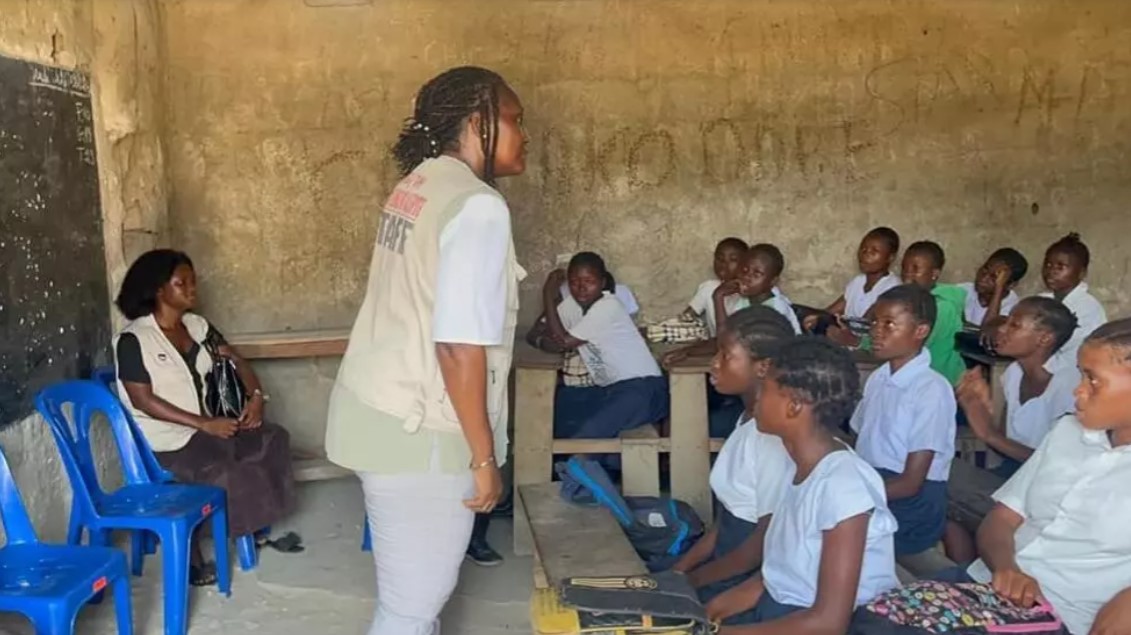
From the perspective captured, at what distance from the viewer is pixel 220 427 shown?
12.2 ft

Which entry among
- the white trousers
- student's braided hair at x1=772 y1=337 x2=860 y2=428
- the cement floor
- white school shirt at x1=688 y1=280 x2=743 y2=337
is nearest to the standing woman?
the white trousers

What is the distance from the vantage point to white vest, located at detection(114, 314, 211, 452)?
3.63 m

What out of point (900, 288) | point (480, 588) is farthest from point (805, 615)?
point (480, 588)

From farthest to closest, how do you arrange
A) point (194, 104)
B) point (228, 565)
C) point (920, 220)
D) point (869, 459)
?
point (920, 220), point (194, 104), point (228, 565), point (869, 459)

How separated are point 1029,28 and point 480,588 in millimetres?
3862

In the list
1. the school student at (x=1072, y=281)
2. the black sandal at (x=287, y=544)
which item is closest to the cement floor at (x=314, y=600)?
the black sandal at (x=287, y=544)

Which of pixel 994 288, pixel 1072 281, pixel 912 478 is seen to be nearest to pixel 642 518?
pixel 912 478

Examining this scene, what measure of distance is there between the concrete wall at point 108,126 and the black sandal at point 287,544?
2.18 ft

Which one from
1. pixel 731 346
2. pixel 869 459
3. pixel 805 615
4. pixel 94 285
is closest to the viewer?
pixel 805 615

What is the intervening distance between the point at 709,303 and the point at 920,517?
6.73 feet

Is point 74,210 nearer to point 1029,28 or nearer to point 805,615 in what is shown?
point 805,615

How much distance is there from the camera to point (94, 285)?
381 cm

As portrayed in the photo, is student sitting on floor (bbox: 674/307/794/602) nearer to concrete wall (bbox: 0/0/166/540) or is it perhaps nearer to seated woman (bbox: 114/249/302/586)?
seated woman (bbox: 114/249/302/586)

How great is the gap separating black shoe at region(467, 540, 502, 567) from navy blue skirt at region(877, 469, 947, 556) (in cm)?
150
